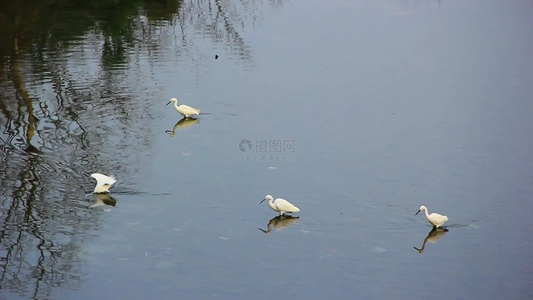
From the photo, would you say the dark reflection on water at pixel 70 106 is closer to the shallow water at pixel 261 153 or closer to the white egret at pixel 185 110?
the shallow water at pixel 261 153

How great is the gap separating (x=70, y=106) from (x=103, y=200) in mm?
3501

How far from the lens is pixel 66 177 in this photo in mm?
10641

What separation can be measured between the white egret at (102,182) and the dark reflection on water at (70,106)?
143 mm

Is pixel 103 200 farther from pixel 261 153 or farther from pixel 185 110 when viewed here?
pixel 185 110

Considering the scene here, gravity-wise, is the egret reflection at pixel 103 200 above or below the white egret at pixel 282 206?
below

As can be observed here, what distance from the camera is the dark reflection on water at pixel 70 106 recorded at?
914 centimetres

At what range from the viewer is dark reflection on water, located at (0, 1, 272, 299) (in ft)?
30.0

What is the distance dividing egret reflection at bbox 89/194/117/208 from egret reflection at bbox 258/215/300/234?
182 centimetres

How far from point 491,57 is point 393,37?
212 cm

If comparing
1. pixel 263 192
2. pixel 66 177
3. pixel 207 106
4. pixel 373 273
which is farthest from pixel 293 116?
pixel 373 273

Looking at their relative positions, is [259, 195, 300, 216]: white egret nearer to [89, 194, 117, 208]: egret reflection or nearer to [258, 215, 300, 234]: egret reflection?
[258, 215, 300, 234]: egret reflection

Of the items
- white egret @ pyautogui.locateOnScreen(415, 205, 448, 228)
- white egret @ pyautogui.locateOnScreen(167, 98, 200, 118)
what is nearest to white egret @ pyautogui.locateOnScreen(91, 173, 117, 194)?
white egret @ pyautogui.locateOnScreen(167, 98, 200, 118)

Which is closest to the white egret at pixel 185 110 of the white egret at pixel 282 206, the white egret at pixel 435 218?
the white egret at pixel 282 206

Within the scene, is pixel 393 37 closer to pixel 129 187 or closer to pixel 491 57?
pixel 491 57
